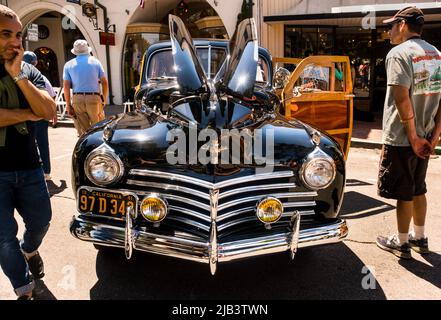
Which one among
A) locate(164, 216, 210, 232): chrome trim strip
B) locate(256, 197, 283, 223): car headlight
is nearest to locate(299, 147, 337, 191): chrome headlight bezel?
locate(256, 197, 283, 223): car headlight

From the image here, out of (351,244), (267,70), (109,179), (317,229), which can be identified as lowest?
(351,244)

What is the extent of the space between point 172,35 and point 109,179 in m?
1.49

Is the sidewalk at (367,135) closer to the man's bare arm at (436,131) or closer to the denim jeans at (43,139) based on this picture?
the man's bare arm at (436,131)

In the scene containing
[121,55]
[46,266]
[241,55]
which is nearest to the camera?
[46,266]

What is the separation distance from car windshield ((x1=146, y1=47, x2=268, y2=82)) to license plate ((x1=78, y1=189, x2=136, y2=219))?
1.90 meters

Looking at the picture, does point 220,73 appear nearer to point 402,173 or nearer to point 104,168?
point 104,168

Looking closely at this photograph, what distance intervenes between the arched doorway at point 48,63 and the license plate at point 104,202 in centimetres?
1637

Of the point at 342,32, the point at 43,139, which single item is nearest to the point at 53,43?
the point at 342,32

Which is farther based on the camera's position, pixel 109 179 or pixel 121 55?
pixel 121 55

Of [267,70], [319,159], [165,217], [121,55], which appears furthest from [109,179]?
[121,55]

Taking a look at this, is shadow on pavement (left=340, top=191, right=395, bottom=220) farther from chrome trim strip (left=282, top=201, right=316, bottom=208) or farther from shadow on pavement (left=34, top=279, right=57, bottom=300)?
shadow on pavement (left=34, top=279, right=57, bottom=300)

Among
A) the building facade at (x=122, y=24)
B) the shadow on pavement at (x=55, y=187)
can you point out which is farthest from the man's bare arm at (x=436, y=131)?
the building facade at (x=122, y=24)
